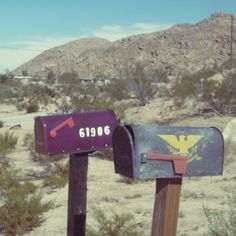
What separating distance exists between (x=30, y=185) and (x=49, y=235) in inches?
98.0

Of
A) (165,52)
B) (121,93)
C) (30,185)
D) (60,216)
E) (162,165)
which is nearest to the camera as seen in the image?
(162,165)

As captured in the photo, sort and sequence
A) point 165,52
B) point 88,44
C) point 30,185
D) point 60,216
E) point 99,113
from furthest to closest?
point 88,44, point 165,52, point 30,185, point 60,216, point 99,113

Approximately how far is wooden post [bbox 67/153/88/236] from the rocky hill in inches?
3129

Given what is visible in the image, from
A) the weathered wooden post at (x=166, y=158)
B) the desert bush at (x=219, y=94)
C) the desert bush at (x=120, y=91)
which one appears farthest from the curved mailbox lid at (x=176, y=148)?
the desert bush at (x=120, y=91)

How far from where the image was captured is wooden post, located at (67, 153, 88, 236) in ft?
15.6

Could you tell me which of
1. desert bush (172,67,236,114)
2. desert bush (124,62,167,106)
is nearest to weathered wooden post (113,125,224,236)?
desert bush (172,67,236,114)

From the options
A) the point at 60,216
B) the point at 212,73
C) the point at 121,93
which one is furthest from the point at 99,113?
the point at 121,93

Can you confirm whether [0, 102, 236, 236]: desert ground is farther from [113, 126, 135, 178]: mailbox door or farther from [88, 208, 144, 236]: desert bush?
[113, 126, 135, 178]: mailbox door

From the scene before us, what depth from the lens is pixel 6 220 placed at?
7.78 meters

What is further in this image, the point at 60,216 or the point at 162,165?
the point at 60,216

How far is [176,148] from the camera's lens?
3.63 metres

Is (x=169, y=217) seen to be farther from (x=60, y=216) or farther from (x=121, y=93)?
(x=121, y=93)

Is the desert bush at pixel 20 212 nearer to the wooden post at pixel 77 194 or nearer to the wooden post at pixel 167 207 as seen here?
the wooden post at pixel 77 194

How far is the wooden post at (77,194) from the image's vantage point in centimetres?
475
